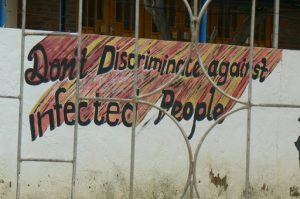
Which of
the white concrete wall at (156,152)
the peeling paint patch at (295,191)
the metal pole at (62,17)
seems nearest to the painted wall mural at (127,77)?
the white concrete wall at (156,152)

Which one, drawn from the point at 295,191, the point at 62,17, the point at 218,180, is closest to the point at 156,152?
the point at 218,180

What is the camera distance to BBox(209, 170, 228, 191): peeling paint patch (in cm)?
768

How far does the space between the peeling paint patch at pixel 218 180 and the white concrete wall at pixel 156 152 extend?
0.01m

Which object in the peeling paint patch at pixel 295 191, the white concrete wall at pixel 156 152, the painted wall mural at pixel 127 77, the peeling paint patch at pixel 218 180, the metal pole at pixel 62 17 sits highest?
the metal pole at pixel 62 17

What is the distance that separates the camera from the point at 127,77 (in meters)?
7.33

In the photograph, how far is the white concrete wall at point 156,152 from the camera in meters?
6.94

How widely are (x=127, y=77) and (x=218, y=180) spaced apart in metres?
1.58

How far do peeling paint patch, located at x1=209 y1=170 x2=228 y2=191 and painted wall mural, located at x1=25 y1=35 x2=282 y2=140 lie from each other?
532 mm

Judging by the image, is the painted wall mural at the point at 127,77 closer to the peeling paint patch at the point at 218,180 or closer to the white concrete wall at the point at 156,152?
the white concrete wall at the point at 156,152

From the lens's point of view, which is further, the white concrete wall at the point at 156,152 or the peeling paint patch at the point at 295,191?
the peeling paint patch at the point at 295,191

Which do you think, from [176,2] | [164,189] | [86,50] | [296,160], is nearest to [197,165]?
[164,189]

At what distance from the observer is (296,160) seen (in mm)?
8008

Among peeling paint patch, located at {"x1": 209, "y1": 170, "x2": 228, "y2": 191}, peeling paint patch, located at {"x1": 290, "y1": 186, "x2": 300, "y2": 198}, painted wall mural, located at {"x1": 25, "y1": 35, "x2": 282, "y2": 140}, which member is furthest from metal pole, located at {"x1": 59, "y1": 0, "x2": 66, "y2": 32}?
peeling paint patch, located at {"x1": 290, "y1": 186, "x2": 300, "y2": 198}

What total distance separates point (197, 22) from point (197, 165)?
5.17 ft
